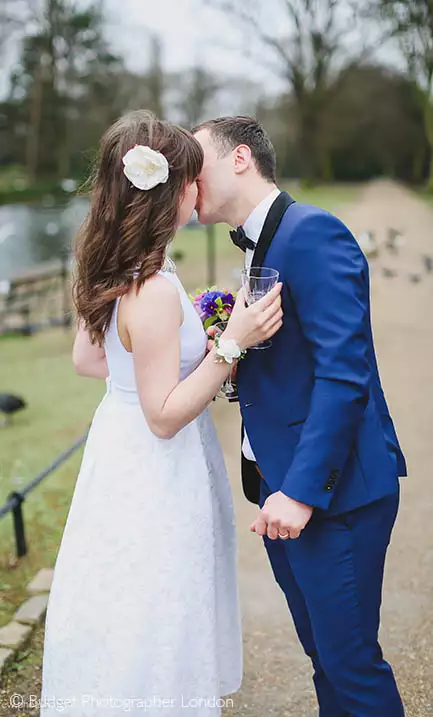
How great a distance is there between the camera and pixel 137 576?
2346mm

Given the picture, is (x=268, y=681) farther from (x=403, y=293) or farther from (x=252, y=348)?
(x=403, y=293)

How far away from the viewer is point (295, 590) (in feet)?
8.41

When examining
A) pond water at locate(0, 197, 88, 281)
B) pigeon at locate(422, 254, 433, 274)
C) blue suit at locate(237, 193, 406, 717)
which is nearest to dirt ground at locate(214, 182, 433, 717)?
blue suit at locate(237, 193, 406, 717)

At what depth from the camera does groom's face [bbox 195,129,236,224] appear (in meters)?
2.27

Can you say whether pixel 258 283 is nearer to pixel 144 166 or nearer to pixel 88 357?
pixel 144 166

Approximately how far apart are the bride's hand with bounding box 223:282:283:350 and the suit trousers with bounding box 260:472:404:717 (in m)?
0.52

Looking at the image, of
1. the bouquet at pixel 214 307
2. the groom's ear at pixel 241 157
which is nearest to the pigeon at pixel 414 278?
the bouquet at pixel 214 307

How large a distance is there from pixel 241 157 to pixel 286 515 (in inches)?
40.7

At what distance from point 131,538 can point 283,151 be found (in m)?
57.7

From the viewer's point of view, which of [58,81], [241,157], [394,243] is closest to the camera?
[241,157]

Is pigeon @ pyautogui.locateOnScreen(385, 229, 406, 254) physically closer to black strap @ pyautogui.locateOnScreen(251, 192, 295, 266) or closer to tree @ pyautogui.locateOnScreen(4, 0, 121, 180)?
black strap @ pyautogui.locateOnScreen(251, 192, 295, 266)

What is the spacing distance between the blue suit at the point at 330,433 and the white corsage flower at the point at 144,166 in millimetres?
339

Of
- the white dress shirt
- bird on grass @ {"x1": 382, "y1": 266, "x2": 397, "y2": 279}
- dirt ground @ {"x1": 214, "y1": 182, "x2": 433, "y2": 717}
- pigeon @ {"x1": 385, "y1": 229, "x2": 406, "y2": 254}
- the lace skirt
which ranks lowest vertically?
bird on grass @ {"x1": 382, "y1": 266, "x2": 397, "y2": 279}

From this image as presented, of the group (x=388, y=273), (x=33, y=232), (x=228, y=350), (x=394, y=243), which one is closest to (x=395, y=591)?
(x=228, y=350)
